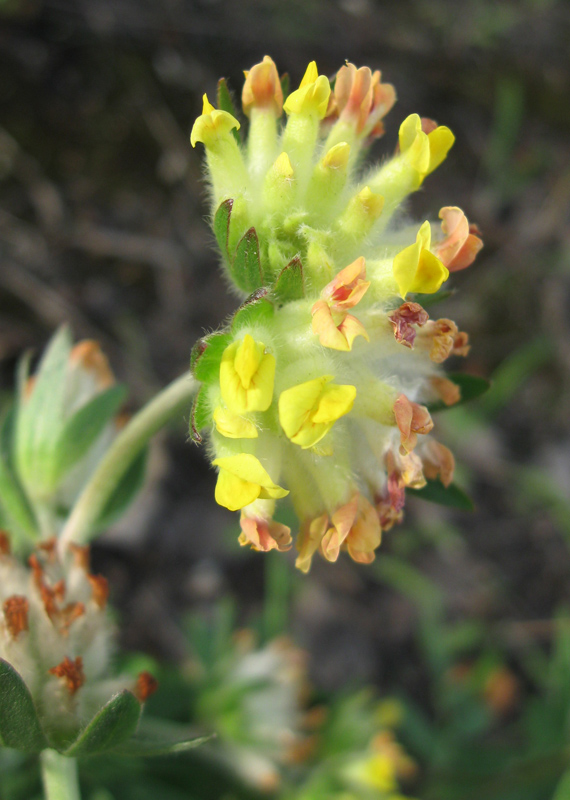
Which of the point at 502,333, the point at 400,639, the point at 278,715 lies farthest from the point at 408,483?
the point at 502,333

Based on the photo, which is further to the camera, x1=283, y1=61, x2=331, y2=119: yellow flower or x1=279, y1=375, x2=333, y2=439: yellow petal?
x1=283, y1=61, x2=331, y2=119: yellow flower

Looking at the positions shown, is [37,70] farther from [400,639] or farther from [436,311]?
[400,639]

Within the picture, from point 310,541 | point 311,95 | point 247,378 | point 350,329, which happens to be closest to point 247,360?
point 247,378

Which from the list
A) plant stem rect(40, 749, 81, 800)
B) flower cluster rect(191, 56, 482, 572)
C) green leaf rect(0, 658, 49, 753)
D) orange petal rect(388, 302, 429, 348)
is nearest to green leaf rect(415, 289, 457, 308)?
flower cluster rect(191, 56, 482, 572)

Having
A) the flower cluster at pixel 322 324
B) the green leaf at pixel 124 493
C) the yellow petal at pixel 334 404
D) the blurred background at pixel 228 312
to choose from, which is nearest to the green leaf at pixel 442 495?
the flower cluster at pixel 322 324

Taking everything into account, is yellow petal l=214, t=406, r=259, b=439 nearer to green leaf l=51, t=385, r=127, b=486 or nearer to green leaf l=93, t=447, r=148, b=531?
green leaf l=51, t=385, r=127, b=486

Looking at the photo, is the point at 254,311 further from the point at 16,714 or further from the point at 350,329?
the point at 16,714
